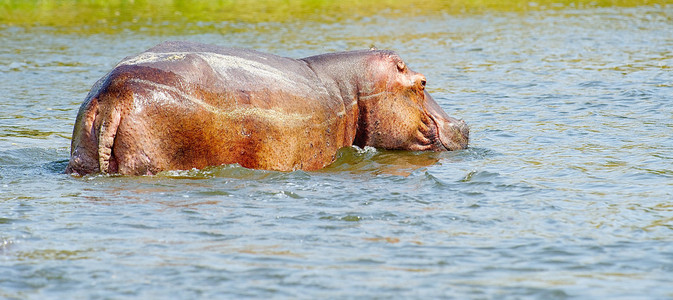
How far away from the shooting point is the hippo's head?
7.90 metres

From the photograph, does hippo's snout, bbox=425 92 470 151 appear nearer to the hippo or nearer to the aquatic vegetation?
the hippo

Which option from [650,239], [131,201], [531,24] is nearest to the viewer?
[650,239]

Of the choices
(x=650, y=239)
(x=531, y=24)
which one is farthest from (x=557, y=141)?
(x=531, y=24)

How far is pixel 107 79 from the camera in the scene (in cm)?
639

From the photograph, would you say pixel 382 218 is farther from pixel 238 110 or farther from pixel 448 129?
pixel 448 129

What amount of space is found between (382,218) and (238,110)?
1440 mm

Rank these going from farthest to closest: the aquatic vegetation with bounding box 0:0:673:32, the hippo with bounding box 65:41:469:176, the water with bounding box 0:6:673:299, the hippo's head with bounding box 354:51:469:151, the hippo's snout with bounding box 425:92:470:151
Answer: the aquatic vegetation with bounding box 0:0:673:32 < the hippo's snout with bounding box 425:92:470:151 < the hippo's head with bounding box 354:51:469:151 < the hippo with bounding box 65:41:469:176 < the water with bounding box 0:6:673:299

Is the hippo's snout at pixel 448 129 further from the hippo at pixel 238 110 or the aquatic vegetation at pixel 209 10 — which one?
the aquatic vegetation at pixel 209 10

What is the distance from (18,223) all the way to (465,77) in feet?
30.4

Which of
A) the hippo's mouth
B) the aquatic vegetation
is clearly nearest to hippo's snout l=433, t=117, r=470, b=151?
the hippo's mouth

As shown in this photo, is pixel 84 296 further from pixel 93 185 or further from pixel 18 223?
pixel 93 185

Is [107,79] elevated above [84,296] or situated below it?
above

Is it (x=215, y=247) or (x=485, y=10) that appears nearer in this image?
(x=215, y=247)

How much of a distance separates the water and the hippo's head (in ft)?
0.52
